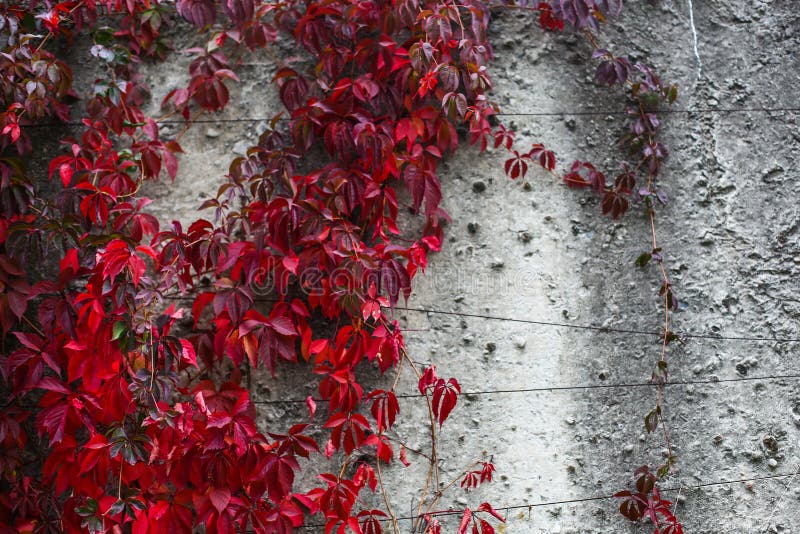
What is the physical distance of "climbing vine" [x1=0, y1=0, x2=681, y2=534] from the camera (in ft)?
5.85

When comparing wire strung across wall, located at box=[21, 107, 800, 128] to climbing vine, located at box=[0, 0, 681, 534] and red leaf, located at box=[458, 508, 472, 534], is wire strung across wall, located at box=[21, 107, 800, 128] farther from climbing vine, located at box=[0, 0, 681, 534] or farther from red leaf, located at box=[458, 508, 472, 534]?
red leaf, located at box=[458, 508, 472, 534]

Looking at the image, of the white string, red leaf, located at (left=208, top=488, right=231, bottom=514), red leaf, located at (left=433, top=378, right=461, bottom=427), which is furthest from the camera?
the white string

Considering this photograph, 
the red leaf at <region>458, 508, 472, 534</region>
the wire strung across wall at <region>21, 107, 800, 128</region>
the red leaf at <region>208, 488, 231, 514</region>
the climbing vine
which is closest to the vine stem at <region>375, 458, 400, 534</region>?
the climbing vine

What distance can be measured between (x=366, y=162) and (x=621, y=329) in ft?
3.01

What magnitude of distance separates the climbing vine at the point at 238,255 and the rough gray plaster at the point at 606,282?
6 cm

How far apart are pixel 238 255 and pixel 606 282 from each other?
110cm

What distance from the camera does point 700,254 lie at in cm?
208

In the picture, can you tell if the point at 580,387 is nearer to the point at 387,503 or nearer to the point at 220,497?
the point at 387,503

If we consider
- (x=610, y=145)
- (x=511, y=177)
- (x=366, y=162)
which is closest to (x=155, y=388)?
(x=366, y=162)

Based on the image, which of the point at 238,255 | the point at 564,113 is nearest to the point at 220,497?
the point at 238,255

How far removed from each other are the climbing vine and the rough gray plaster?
63mm

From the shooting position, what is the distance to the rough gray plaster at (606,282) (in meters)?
1.98

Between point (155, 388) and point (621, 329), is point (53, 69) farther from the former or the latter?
point (621, 329)

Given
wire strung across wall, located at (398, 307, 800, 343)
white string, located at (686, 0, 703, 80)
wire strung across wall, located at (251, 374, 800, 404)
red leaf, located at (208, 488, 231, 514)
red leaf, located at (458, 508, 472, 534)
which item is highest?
white string, located at (686, 0, 703, 80)
